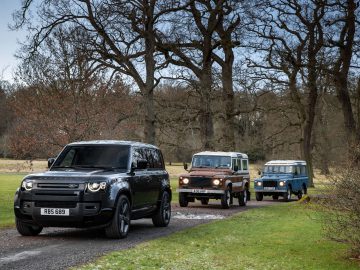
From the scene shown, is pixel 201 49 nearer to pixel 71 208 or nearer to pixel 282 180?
pixel 282 180

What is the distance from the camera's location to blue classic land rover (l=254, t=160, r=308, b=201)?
104ft

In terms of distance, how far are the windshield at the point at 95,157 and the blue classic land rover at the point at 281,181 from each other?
60.5 ft

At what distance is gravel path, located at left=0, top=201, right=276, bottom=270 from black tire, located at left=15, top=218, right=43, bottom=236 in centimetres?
13

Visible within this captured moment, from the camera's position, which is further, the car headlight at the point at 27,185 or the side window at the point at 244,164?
the side window at the point at 244,164

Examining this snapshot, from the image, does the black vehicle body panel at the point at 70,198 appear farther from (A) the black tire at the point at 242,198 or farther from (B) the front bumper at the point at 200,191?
(A) the black tire at the point at 242,198

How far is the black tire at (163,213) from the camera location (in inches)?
613

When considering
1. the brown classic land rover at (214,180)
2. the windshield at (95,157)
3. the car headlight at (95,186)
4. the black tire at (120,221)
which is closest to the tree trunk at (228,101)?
the brown classic land rover at (214,180)

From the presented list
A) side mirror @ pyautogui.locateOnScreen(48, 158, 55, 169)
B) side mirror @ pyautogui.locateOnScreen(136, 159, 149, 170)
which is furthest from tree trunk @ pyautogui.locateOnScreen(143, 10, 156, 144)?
side mirror @ pyautogui.locateOnScreen(136, 159, 149, 170)

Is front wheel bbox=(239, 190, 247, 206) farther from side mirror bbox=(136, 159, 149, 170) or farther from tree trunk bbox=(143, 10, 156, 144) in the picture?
side mirror bbox=(136, 159, 149, 170)

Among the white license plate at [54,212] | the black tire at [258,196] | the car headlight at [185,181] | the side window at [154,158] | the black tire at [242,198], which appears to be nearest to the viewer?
the white license plate at [54,212]

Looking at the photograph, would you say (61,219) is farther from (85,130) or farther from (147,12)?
(147,12)

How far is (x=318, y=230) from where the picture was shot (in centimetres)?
1486

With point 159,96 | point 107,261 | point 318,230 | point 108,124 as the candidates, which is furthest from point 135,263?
point 159,96

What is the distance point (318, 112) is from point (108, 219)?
42.8m
